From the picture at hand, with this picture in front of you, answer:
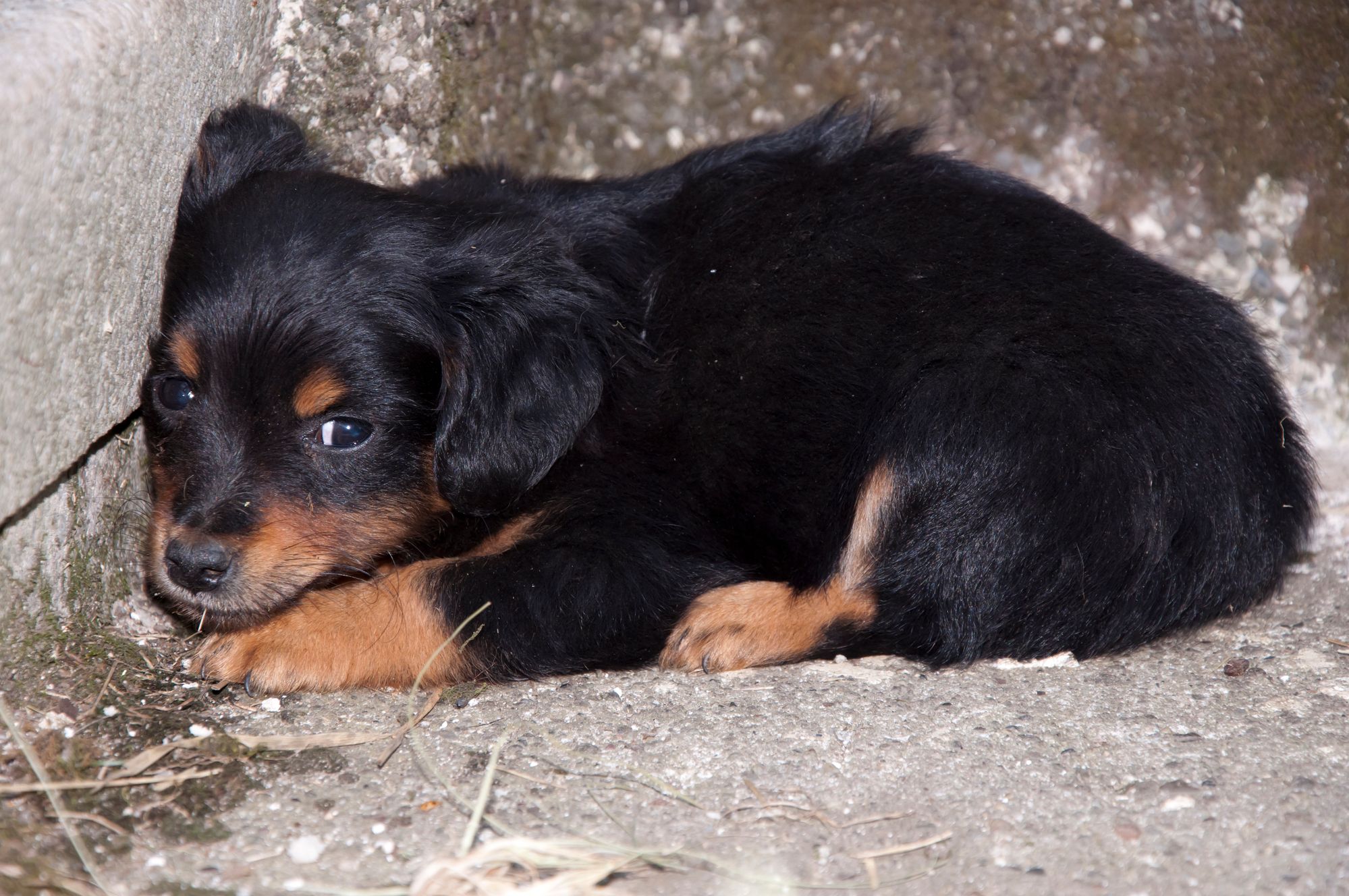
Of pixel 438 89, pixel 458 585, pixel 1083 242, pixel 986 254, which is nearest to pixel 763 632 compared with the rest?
pixel 458 585

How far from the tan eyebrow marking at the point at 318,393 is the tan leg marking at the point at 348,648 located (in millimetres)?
501

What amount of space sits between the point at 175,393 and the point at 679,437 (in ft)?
4.22

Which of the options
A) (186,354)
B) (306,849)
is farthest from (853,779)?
(186,354)

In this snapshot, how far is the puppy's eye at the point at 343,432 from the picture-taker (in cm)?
299

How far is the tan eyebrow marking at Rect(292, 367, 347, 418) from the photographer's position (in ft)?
9.55

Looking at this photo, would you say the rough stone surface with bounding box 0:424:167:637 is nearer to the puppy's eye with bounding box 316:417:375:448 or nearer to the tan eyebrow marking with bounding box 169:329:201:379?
the tan eyebrow marking with bounding box 169:329:201:379

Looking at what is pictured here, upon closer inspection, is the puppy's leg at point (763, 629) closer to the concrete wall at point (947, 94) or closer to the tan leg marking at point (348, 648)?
the tan leg marking at point (348, 648)

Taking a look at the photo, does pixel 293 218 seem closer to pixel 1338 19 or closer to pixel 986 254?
pixel 986 254

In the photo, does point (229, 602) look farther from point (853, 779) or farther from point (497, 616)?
point (853, 779)

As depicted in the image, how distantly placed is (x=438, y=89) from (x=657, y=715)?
7.74 feet

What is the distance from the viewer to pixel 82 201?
8.40 ft

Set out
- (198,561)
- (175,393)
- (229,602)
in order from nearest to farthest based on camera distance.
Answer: (198,561) < (229,602) < (175,393)

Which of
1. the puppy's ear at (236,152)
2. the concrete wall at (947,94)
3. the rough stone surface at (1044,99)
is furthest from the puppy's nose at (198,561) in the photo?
the rough stone surface at (1044,99)

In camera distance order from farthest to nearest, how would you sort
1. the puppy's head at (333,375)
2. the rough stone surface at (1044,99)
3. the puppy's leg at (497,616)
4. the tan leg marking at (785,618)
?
1. the rough stone surface at (1044,99)
2. the tan leg marking at (785,618)
3. the puppy's leg at (497,616)
4. the puppy's head at (333,375)
